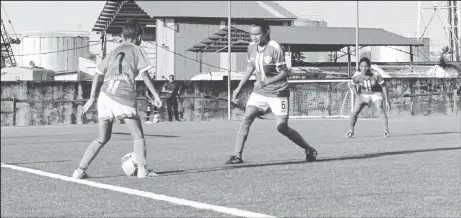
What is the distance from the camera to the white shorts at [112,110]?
34.2ft

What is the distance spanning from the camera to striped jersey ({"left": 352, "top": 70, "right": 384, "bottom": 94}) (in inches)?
793

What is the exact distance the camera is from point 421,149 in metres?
15.4

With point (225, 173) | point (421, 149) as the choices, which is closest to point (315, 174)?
point (225, 173)

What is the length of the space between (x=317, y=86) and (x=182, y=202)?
31.5 metres

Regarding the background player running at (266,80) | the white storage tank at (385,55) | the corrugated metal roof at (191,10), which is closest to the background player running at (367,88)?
the background player running at (266,80)

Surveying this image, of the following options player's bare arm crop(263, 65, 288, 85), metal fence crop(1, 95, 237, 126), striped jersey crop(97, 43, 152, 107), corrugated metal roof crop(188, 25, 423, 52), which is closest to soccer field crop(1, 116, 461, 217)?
striped jersey crop(97, 43, 152, 107)

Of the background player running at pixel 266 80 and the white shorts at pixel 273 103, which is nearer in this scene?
the background player running at pixel 266 80

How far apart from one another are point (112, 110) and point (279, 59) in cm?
282

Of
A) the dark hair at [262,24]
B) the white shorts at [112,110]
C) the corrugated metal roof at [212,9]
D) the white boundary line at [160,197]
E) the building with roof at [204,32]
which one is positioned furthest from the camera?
the corrugated metal roof at [212,9]

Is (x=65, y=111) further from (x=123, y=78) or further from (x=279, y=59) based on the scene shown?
(x=123, y=78)

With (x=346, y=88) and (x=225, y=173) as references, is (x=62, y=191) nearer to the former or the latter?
(x=225, y=173)

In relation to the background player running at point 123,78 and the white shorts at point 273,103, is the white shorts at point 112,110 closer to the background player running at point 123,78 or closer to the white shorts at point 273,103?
the background player running at point 123,78

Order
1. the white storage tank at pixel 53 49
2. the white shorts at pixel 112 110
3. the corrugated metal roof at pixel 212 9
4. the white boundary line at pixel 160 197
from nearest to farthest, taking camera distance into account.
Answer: the white boundary line at pixel 160 197, the white shorts at pixel 112 110, the corrugated metal roof at pixel 212 9, the white storage tank at pixel 53 49

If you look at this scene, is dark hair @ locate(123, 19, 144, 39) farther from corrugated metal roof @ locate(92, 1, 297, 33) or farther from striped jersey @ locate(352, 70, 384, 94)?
corrugated metal roof @ locate(92, 1, 297, 33)
